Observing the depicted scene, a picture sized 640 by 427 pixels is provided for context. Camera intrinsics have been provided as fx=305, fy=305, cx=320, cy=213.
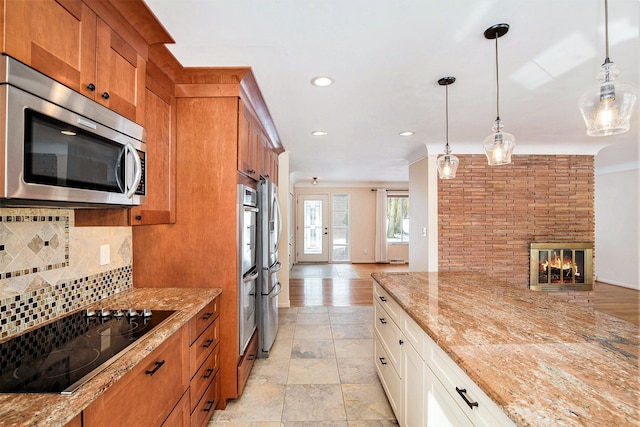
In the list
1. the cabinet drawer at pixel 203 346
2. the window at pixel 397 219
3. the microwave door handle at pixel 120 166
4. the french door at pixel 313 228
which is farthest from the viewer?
the window at pixel 397 219

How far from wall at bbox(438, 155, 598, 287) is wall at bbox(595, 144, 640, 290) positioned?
173 centimetres

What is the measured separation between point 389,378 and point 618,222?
6978mm

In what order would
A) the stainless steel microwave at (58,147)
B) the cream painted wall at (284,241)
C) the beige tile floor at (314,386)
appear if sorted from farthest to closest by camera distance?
the cream painted wall at (284,241) → the beige tile floor at (314,386) → the stainless steel microwave at (58,147)

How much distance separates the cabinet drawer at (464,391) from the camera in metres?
0.88

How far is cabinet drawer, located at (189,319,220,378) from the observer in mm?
1679

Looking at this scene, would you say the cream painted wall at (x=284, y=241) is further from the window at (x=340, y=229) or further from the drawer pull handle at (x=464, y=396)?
the window at (x=340, y=229)

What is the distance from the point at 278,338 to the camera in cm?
339

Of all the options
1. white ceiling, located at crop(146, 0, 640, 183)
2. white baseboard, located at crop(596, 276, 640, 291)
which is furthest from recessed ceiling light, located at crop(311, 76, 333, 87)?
white baseboard, located at crop(596, 276, 640, 291)

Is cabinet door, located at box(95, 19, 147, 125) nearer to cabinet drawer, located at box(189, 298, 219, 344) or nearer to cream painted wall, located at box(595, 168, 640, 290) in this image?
cabinet drawer, located at box(189, 298, 219, 344)

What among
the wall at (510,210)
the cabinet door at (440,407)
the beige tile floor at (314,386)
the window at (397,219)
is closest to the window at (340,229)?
the window at (397,219)

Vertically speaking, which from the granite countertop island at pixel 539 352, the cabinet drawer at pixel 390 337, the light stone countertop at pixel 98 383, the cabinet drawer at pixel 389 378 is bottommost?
the cabinet drawer at pixel 389 378

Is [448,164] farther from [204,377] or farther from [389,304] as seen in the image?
[204,377]

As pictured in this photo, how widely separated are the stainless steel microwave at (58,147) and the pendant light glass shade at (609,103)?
2006mm

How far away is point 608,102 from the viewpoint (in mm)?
1234
